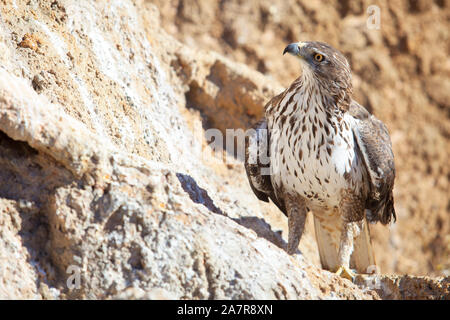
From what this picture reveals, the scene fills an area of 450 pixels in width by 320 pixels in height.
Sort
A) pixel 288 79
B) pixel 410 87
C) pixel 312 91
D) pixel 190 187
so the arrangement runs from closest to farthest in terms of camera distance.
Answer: pixel 190 187 → pixel 312 91 → pixel 288 79 → pixel 410 87

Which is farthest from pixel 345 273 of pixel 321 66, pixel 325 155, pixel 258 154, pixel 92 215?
pixel 92 215

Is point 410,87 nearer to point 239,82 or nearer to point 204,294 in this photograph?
point 239,82

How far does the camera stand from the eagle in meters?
5.23

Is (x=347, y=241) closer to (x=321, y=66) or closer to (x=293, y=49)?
(x=321, y=66)

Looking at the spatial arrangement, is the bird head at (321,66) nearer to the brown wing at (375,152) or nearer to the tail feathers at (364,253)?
the brown wing at (375,152)

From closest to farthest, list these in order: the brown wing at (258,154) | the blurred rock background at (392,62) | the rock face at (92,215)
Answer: the rock face at (92,215)
the brown wing at (258,154)
the blurred rock background at (392,62)

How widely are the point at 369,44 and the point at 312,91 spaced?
5748mm

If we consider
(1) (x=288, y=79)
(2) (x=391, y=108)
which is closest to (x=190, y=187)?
(1) (x=288, y=79)

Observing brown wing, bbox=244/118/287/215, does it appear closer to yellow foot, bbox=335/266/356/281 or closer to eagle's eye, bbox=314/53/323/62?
eagle's eye, bbox=314/53/323/62

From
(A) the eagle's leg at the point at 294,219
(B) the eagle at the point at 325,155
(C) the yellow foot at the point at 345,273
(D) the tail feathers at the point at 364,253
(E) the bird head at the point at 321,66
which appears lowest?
(C) the yellow foot at the point at 345,273

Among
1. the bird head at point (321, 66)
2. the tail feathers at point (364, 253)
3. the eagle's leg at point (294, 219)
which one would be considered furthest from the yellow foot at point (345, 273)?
the bird head at point (321, 66)

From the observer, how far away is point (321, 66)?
→ 523cm

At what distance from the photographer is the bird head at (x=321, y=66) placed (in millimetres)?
5211
